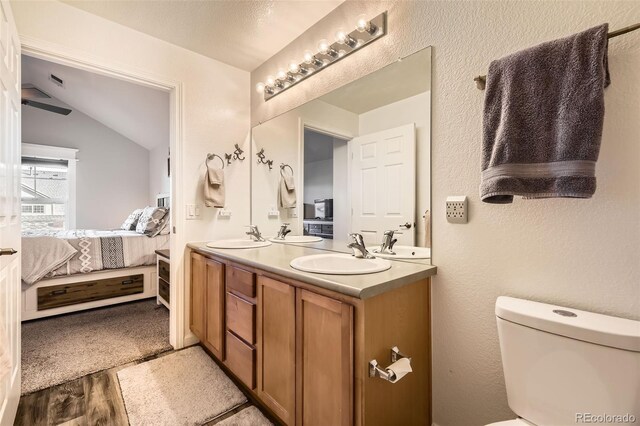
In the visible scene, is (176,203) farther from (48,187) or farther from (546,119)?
(48,187)

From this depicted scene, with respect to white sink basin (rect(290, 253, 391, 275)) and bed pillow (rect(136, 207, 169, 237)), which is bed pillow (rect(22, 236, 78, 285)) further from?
white sink basin (rect(290, 253, 391, 275))

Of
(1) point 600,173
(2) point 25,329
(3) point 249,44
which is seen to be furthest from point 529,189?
(2) point 25,329

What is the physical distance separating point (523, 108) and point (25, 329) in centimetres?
388

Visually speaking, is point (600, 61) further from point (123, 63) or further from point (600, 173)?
point (123, 63)

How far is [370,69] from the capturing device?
161 centimetres

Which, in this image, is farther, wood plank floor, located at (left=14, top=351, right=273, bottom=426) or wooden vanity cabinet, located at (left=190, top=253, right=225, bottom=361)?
wooden vanity cabinet, located at (left=190, top=253, right=225, bottom=361)

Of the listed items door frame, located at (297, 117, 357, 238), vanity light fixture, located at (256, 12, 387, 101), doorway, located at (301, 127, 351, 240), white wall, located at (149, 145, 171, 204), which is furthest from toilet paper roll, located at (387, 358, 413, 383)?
white wall, located at (149, 145, 171, 204)

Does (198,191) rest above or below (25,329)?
above

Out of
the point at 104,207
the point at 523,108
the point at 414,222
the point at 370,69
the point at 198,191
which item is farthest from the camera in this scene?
the point at 104,207

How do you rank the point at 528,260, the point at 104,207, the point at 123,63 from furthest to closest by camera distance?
the point at 104,207 < the point at 123,63 < the point at 528,260

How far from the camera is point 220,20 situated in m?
1.89

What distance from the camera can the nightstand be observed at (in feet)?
9.53

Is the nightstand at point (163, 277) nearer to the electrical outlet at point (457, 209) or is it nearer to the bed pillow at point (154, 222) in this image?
the bed pillow at point (154, 222)

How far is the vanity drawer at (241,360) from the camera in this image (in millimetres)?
1503
